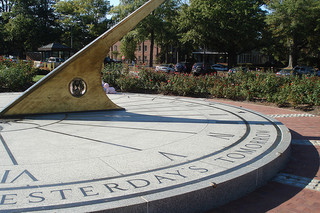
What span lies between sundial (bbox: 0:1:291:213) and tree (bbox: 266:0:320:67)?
95.1ft

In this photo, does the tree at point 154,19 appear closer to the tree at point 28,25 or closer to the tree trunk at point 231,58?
the tree trunk at point 231,58

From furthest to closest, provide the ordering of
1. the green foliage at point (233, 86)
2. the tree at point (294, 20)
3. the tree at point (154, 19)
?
the tree at point (154, 19) < the tree at point (294, 20) < the green foliage at point (233, 86)

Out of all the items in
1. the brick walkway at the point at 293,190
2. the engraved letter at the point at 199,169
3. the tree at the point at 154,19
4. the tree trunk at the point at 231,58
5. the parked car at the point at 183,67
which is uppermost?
the tree at the point at 154,19

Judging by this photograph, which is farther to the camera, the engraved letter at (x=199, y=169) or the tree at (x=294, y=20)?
the tree at (x=294, y=20)

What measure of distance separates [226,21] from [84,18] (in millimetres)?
25634

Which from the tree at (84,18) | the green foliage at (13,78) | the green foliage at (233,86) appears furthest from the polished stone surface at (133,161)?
the tree at (84,18)

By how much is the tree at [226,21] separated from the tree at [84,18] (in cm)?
1880

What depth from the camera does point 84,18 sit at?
4888 cm

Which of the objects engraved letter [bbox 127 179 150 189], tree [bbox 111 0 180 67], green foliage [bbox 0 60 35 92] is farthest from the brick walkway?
tree [bbox 111 0 180 67]

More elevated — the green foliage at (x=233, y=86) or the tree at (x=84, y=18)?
the tree at (x=84, y=18)

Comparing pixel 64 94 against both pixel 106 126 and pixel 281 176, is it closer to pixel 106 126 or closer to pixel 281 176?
pixel 106 126

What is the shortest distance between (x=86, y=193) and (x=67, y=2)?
5299 centimetres

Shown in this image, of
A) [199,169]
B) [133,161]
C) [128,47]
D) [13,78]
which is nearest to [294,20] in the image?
[128,47]

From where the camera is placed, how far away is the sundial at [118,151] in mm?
3189
